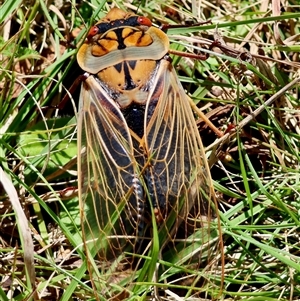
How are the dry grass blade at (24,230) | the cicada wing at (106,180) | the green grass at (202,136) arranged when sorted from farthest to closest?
1. the green grass at (202,136)
2. the cicada wing at (106,180)
3. the dry grass blade at (24,230)

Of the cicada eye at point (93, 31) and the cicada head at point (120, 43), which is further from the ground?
the cicada eye at point (93, 31)

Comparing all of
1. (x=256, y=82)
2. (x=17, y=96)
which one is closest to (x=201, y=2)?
(x=256, y=82)

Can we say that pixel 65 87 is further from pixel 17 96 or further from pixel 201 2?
pixel 201 2

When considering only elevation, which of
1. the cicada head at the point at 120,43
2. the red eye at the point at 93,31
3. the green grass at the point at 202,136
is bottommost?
the green grass at the point at 202,136

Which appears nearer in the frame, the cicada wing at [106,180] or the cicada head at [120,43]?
the cicada wing at [106,180]

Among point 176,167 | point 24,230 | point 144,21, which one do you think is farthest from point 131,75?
point 24,230

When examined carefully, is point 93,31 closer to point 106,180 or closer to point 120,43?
point 120,43

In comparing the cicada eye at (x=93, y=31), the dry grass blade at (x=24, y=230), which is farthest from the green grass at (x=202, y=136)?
the dry grass blade at (x=24, y=230)

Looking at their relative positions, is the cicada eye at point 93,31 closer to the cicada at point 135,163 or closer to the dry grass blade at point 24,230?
the cicada at point 135,163
